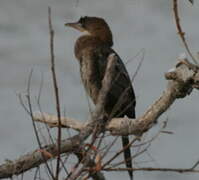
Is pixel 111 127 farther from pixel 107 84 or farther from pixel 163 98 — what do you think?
pixel 107 84

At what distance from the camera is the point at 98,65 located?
9.98 feet

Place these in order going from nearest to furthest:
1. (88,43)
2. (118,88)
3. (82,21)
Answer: (118,88), (88,43), (82,21)

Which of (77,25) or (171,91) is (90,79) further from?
(171,91)

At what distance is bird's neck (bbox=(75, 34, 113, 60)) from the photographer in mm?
3207

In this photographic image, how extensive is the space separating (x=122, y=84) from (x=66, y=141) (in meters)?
1.37

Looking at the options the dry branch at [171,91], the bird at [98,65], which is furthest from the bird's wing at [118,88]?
the dry branch at [171,91]

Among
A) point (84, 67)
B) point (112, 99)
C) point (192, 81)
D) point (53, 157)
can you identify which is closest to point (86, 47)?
point (84, 67)

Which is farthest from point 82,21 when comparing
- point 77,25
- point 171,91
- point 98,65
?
point 171,91

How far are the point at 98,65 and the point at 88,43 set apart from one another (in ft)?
0.70

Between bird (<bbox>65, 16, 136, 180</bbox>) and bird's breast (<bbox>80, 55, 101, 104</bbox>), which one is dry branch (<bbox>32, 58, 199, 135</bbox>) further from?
Answer: bird's breast (<bbox>80, 55, 101, 104</bbox>)

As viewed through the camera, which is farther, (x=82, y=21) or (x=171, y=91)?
(x=82, y=21)

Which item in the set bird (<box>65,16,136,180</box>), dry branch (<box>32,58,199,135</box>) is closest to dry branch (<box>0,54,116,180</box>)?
dry branch (<box>32,58,199,135</box>)

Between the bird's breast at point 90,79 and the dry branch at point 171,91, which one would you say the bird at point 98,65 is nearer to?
the bird's breast at point 90,79

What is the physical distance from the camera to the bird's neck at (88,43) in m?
3.21
